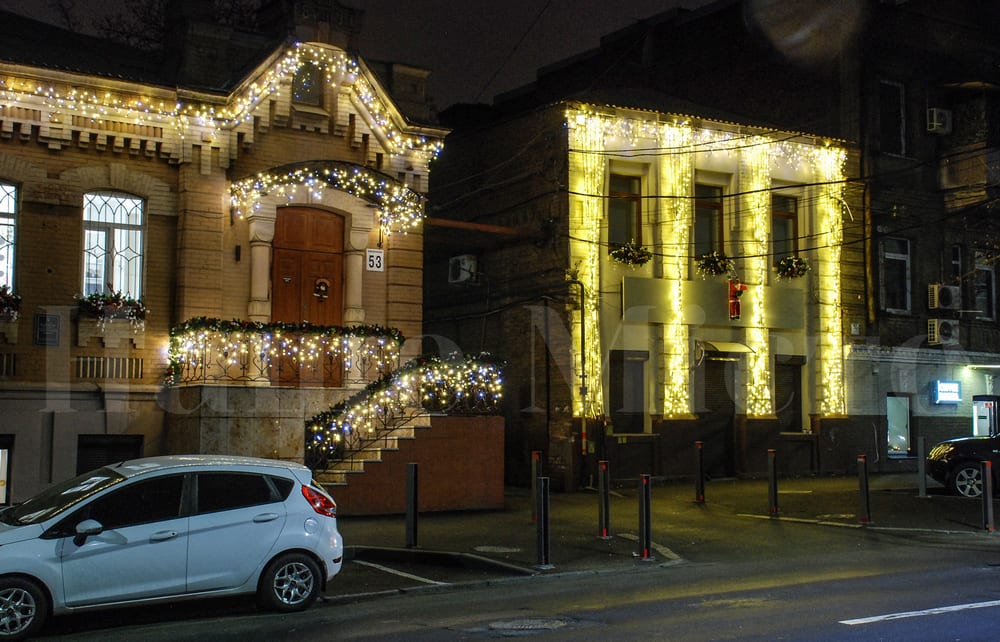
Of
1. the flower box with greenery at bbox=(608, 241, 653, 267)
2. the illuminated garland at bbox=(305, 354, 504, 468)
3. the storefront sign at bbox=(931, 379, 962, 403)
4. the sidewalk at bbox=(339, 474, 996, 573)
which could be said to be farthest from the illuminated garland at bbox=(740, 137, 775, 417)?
the illuminated garland at bbox=(305, 354, 504, 468)

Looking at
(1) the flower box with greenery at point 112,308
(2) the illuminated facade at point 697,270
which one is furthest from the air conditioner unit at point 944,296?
(1) the flower box with greenery at point 112,308

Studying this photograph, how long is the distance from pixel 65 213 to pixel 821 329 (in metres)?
17.8

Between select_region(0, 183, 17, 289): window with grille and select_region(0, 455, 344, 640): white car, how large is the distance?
7.93 meters

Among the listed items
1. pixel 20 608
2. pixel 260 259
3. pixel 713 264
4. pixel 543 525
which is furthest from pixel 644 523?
pixel 713 264

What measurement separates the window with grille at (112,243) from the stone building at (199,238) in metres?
0.03

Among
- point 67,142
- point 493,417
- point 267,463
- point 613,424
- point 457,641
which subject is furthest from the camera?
point 613,424

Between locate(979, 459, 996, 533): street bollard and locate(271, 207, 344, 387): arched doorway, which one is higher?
locate(271, 207, 344, 387): arched doorway

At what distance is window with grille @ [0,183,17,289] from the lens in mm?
17625

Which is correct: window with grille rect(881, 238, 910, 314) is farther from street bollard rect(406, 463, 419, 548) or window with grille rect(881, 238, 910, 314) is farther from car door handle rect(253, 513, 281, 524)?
car door handle rect(253, 513, 281, 524)

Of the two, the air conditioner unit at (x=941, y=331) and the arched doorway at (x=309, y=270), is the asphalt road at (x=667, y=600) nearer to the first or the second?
the arched doorway at (x=309, y=270)

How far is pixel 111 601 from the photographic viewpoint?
9961 mm

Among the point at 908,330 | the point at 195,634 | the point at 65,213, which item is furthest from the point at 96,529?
the point at 908,330

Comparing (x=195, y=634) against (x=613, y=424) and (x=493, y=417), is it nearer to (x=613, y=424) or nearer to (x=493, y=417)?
(x=493, y=417)

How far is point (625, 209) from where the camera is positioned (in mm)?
25281
